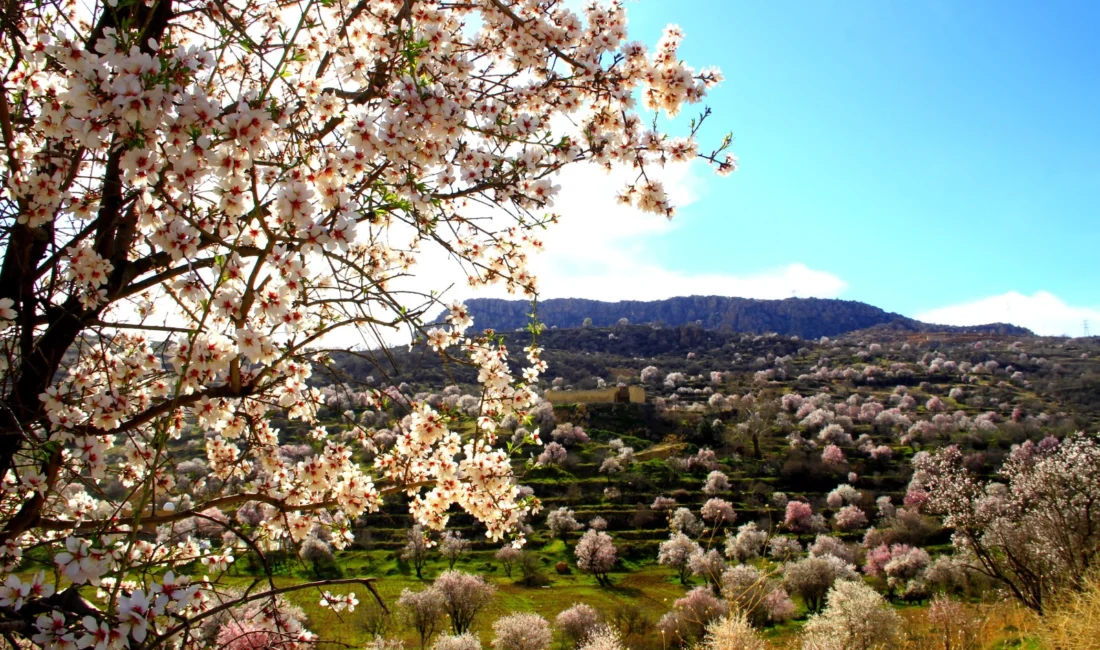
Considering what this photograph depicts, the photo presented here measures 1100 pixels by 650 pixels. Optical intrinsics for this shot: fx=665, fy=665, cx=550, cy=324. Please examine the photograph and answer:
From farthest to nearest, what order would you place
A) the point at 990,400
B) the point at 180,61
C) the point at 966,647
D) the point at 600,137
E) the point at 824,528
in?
the point at 990,400 < the point at 824,528 < the point at 966,647 < the point at 600,137 < the point at 180,61

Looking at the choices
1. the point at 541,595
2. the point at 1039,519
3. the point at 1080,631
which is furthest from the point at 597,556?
the point at 1080,631

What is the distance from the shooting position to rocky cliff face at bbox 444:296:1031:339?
479 ft

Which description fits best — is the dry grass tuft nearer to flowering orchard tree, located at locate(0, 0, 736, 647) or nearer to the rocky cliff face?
flowering orchard tree, located at locate(0, 0, 736, 647)

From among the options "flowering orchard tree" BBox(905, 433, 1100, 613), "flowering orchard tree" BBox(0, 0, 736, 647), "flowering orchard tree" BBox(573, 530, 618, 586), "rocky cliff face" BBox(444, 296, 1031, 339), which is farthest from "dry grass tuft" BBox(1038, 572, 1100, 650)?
"rocky cliff face" BBox(444, 296, 1031, 339)

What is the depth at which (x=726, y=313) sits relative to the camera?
514ft

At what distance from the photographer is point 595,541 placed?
4028 centimetres

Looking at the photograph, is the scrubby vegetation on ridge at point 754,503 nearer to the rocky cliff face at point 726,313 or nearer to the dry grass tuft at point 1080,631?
the dry grass tuft at point 1080,631

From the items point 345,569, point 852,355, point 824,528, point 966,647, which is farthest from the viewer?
point 852,355

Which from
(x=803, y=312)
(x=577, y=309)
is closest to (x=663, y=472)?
(x=577, y=309)

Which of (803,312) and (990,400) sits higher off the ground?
(803,312)

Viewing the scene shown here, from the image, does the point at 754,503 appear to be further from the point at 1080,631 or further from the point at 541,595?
the point at 1080,631

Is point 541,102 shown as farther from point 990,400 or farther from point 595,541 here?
point 990,400

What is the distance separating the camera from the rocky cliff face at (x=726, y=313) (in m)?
146

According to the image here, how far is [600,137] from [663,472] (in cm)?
5284
